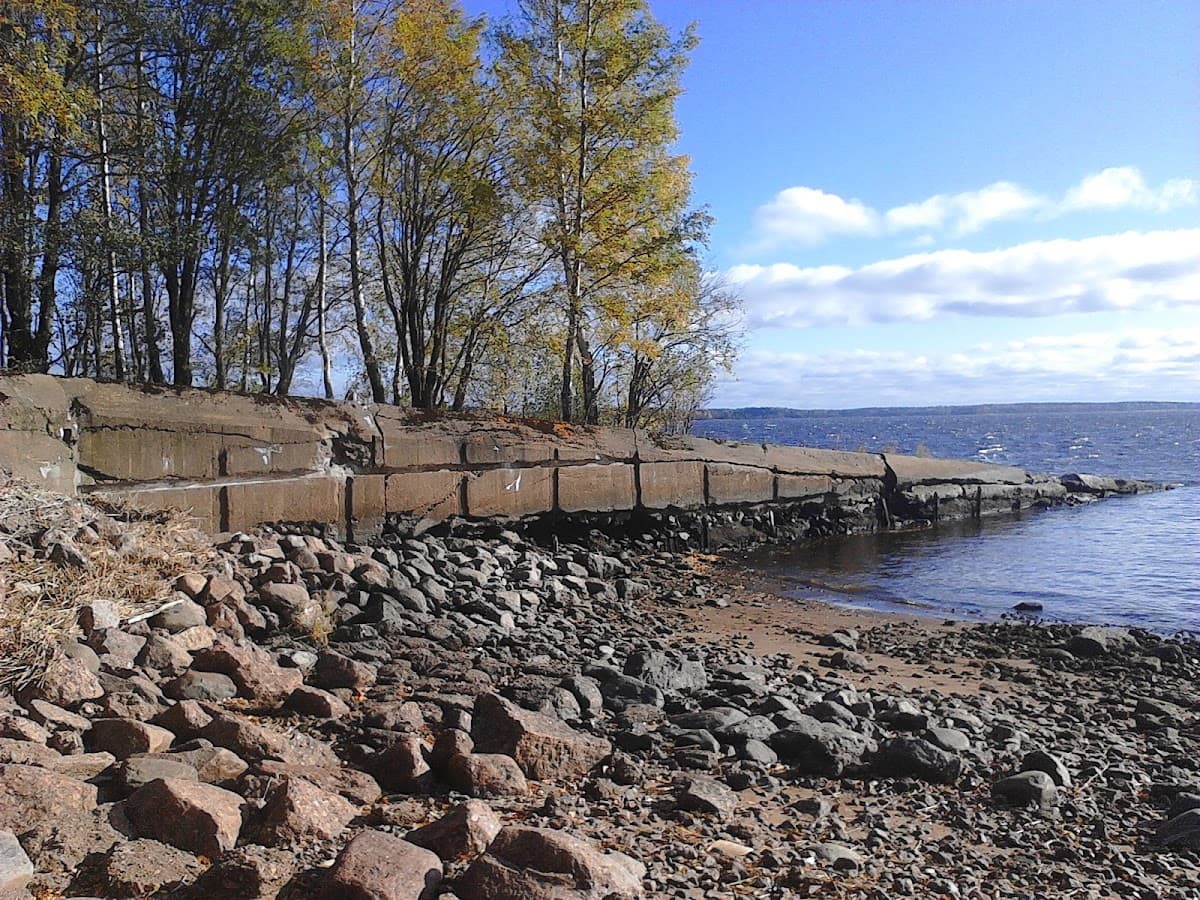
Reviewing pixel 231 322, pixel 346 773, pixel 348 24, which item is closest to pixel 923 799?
pixel 346 773

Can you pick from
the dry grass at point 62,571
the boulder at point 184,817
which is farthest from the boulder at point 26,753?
the dry grass at point 62,571

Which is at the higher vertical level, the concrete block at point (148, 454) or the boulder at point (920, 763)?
the concrete block at point (148, 454)

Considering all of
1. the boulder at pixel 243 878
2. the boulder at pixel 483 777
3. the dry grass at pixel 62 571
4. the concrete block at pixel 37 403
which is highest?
the concrete block at pixel 37 403

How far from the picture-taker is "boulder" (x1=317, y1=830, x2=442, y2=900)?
2705 millimetres

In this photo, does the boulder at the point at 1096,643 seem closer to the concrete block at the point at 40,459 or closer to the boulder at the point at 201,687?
the boulder at the point at 201,687

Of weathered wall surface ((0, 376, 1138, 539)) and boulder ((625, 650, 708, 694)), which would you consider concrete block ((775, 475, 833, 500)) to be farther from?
boulder ((625, 650, 708, 694))

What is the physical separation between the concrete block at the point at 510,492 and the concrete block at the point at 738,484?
11.4ft

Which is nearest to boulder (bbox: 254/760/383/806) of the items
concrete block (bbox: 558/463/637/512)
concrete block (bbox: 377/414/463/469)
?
concrete block (bbox: 377/414/463/469)

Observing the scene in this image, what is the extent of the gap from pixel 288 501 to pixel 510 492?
336 cm

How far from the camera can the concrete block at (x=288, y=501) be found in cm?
1039

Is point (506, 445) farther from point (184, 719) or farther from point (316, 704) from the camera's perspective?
point (184, 719)

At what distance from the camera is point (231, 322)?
2600cm

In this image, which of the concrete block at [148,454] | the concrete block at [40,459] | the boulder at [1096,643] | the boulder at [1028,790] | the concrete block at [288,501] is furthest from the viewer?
the concrete block at [288,501]

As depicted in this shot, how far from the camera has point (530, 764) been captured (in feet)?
13.4
